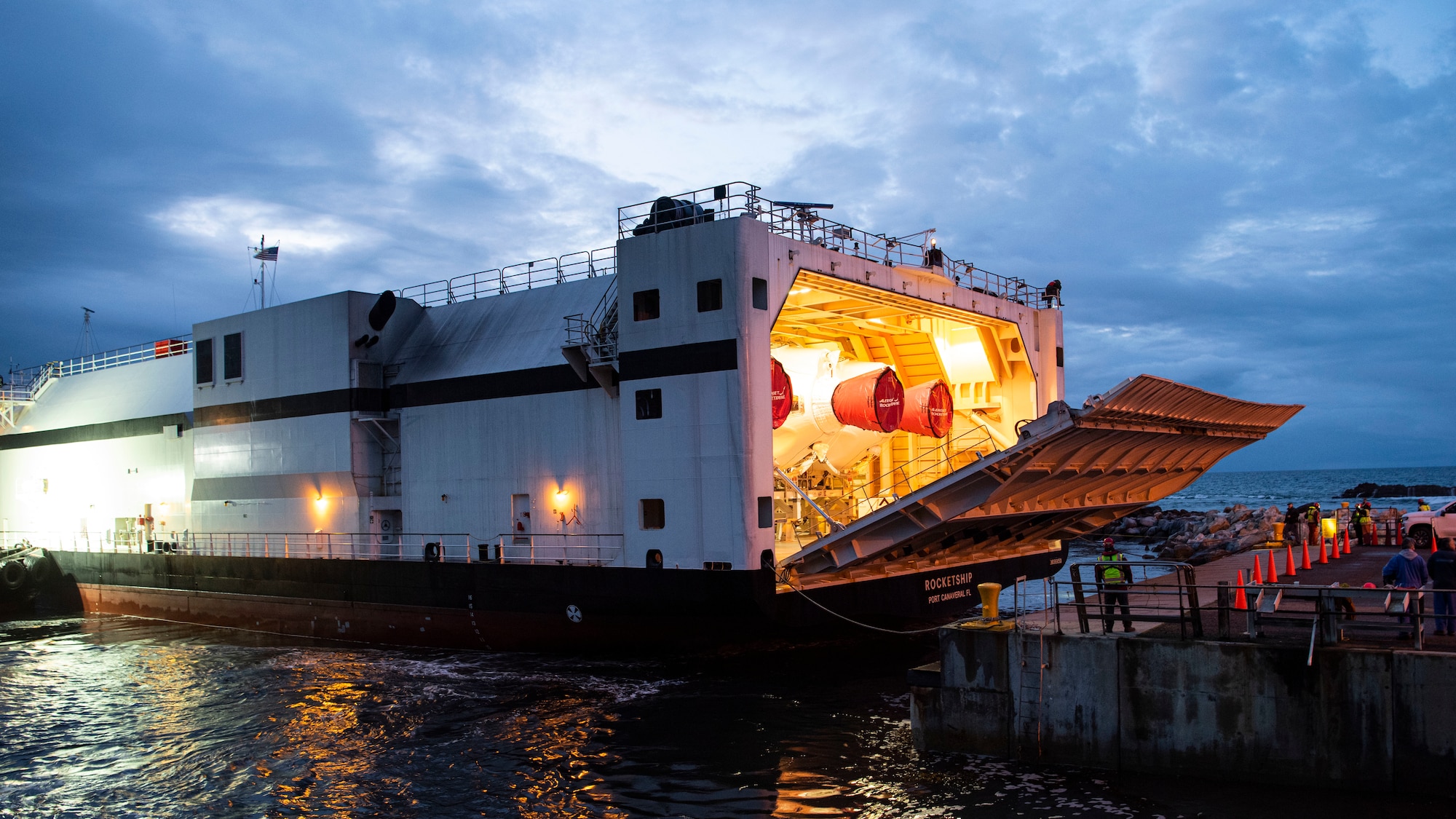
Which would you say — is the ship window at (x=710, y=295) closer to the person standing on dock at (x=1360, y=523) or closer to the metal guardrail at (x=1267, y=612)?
the metal guardrail at (x=1267, y=612)

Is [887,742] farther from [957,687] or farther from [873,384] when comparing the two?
[873,384]

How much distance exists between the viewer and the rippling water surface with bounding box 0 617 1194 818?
1366cm

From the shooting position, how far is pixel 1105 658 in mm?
13781

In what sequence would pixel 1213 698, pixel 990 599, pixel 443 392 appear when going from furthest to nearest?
pixel 443 392 < pixel 990 599 < pixel 1213 698

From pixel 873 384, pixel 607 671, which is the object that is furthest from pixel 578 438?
pixel 873 384

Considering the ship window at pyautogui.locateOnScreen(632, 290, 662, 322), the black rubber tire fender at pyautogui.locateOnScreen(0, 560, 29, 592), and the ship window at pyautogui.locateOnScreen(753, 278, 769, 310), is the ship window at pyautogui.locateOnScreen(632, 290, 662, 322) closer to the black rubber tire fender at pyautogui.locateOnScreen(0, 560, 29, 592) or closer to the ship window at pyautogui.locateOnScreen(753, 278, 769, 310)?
the ship window at pyautogui.locateOnScreen(753, 278, 769, 310)

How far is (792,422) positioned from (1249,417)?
10.1 metres

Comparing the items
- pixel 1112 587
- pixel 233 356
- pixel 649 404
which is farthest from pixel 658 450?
pixel 233 356

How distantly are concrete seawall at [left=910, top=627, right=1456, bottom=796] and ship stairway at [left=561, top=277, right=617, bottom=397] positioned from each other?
10.6 m

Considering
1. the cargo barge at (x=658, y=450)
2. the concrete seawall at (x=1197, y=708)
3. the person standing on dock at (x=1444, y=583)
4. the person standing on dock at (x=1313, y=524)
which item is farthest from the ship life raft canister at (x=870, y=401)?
the person standing on dock at (x=1313, y=524)

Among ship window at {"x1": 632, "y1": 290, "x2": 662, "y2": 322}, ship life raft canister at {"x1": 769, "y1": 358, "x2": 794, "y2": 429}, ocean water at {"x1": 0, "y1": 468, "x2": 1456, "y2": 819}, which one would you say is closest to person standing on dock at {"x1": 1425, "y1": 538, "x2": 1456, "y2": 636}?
ocean water at {"x1": 0, "y1": 468, "x2": 1456, "y2": 819}

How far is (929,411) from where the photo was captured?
23.8 meters

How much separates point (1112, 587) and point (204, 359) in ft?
96.3

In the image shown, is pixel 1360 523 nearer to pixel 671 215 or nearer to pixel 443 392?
pixel 671 215
